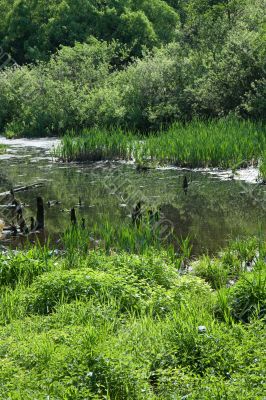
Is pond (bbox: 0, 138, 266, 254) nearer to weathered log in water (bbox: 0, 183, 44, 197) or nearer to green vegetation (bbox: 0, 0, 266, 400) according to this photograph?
weathered log in water (bbox: 0, 183, 44, 197)

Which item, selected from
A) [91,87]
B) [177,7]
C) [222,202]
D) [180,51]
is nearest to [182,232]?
[222,202]

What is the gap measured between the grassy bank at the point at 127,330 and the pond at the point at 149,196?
3.56m

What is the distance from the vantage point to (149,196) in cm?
1778

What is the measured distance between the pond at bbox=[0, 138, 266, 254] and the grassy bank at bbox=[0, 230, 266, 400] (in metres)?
3.56

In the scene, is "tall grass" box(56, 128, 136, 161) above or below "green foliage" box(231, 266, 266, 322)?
below

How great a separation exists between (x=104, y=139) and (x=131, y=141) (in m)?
Result: 1.03

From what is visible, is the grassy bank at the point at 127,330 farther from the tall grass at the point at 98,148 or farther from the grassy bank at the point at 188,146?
the tall grass at the point at 98,148

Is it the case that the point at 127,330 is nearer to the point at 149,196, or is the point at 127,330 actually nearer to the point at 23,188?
the point at 149,196

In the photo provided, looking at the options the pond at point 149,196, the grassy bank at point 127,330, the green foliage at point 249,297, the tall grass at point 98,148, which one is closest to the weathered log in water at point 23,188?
the pond at point 149,196

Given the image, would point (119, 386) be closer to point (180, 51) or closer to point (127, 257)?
point (127, 257)

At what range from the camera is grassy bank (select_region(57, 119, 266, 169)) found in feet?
66.9

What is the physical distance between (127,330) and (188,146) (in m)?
14.6

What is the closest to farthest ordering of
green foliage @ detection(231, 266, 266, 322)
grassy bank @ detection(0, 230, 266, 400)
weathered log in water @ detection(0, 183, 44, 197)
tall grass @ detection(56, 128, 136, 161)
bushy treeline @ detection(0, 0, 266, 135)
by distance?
grassy bank @ detection(0, 230, 266, 400)
green foliage @ detection(231, 266, 266, 322)
weathered log in water @ detection(0, 183, 44, 197)
tall grass @ detection(56, 128, 136, 161)
bushy treeline @ detection(0, 0, 266, 135)

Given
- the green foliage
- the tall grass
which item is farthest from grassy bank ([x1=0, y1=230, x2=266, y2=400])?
the tall grass
